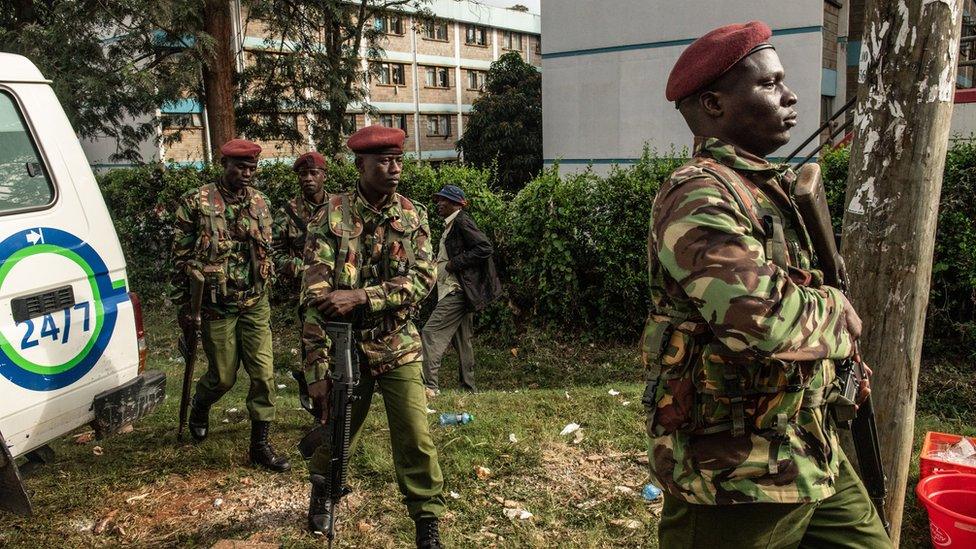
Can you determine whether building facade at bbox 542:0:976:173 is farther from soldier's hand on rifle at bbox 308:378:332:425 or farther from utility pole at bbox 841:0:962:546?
soldier's hand on rifle at bbox 308:378:332:425

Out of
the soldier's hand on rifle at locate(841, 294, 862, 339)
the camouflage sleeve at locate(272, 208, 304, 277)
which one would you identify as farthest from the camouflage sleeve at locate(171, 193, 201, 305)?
the soldier's hand on rifle at locate(841, 294, 862, 339)

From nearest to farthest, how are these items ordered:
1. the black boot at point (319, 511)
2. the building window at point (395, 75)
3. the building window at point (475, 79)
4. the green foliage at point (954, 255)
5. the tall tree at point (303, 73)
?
the black boot at point (319, 511) → the green foliage at point (954, 255) → the tall tree at point (303, 73) → the building window at point (395, 75) → the building window at point (475, 79)

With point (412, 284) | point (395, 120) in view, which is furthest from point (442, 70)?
point (412, 284)

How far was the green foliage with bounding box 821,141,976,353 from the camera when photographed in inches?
219

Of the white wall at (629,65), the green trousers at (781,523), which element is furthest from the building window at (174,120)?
the green trousers at (781,523)

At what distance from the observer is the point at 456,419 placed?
5.24m

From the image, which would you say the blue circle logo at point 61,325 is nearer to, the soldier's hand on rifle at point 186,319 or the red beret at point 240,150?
the soldier's hand on rifle at point 186,319

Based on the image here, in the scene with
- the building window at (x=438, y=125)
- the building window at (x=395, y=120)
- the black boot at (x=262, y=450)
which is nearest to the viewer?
the black boot at (x=262, y=450)

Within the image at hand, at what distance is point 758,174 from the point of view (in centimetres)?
190

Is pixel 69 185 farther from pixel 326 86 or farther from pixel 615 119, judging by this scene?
pixel 615 119

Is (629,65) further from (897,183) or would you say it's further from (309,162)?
(897,183)

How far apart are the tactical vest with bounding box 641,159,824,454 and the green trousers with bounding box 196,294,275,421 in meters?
3.45

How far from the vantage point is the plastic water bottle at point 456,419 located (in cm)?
521

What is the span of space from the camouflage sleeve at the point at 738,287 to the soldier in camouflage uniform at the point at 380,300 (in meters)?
1.91
